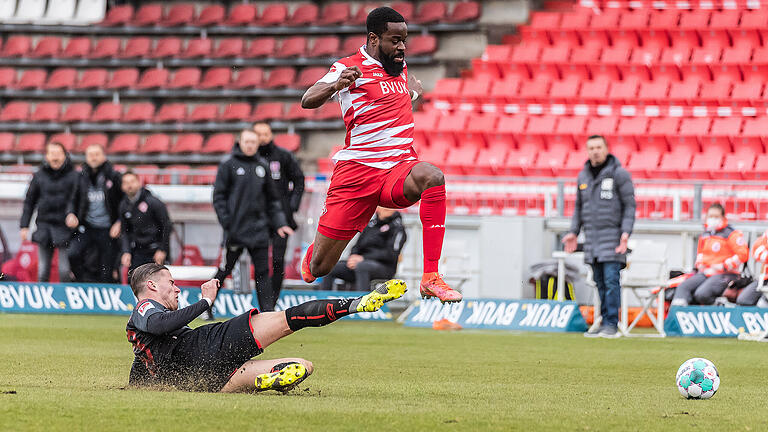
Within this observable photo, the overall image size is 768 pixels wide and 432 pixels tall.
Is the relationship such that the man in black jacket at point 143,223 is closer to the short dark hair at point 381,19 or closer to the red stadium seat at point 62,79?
the short dark hair at point 381,19

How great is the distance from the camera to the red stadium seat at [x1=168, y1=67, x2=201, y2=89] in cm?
2523

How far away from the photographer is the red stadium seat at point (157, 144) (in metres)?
24.3

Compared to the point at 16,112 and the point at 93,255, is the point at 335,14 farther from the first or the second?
the point at 93,255

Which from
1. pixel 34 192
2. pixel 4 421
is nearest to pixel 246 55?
pixel 34 192

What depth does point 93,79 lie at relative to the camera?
2589cm

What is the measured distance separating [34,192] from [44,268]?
995 mm

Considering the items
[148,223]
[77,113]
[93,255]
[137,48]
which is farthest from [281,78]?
[148,223]

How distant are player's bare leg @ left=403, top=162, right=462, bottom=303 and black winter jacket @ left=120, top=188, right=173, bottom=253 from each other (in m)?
7.43

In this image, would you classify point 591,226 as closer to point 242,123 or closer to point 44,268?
point 44,268

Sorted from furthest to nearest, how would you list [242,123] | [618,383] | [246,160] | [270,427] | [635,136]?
[242,123] → [635,136] → [246,160] → [618,383] → [270,427]

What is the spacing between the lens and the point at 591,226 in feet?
41.6

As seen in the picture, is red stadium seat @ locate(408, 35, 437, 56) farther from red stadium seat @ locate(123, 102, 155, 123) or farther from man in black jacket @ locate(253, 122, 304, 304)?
man in black jacket @ locate(253, 122, 304, 304)

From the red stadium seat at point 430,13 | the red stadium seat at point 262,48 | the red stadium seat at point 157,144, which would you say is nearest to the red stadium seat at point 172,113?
the red stadium seat at point 157,144

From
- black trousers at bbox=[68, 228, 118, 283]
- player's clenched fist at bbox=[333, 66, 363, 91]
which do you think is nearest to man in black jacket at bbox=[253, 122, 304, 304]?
black trousers at bbox=[68, 228, 118, 283]
